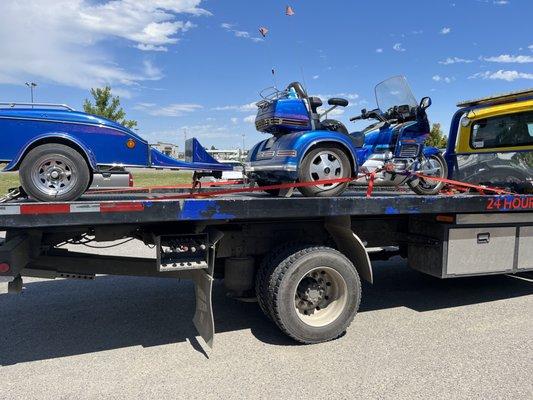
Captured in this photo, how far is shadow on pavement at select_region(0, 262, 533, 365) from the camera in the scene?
397cm

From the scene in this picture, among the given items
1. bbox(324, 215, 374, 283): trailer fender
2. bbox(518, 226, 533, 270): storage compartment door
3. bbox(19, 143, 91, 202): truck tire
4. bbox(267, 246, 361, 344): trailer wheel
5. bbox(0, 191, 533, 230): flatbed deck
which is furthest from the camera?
bbox(518, 226, 533, 270): storage compartment door

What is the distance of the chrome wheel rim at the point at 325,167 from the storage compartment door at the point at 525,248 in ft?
6.74

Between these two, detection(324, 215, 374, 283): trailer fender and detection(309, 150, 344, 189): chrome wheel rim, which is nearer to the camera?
detection(324, 215, 374, 283): trailer fender

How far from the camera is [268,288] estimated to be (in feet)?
12.7

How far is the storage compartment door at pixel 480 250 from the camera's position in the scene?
14.8 feet

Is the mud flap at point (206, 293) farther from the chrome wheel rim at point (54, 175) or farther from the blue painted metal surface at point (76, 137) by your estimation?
the chrome wheel rim at point (54, 175)

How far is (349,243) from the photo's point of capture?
14.2ft

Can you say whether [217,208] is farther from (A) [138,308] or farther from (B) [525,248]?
(B) [525,248]

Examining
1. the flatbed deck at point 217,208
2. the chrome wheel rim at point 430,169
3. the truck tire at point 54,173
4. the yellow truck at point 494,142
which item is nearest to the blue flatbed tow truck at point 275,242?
the flatbed deck at point 217,208

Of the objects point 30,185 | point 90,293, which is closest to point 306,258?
point 30,185

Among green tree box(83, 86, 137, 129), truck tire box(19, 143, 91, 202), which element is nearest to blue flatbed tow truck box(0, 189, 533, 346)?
truck tire box(19, 143, 91, 202)

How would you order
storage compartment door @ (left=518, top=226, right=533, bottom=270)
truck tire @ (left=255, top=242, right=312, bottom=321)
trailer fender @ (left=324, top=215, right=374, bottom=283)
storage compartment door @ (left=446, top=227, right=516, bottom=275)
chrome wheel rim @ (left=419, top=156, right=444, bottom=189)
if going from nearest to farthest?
1. truck tire @ (left=255, top=242, right=312, bottom=321)
2. trailer fender @ (left=324, top=215, right=374, bottom=283)
3. storage compartment door @ (left=446, top=227, right=516, bottom=275)
4. storage compartment door @ (left=518, top=226, right=533, bottom=270)
5. chrome wheel rim @ (left=419, top=156, right=444, bottom=189)

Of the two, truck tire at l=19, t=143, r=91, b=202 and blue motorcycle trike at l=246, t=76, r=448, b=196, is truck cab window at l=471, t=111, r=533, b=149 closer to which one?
blue motorcycle trike at l=246, t=76, r=448, b=196

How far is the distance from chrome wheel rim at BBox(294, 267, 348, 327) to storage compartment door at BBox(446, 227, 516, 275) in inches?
47.9
